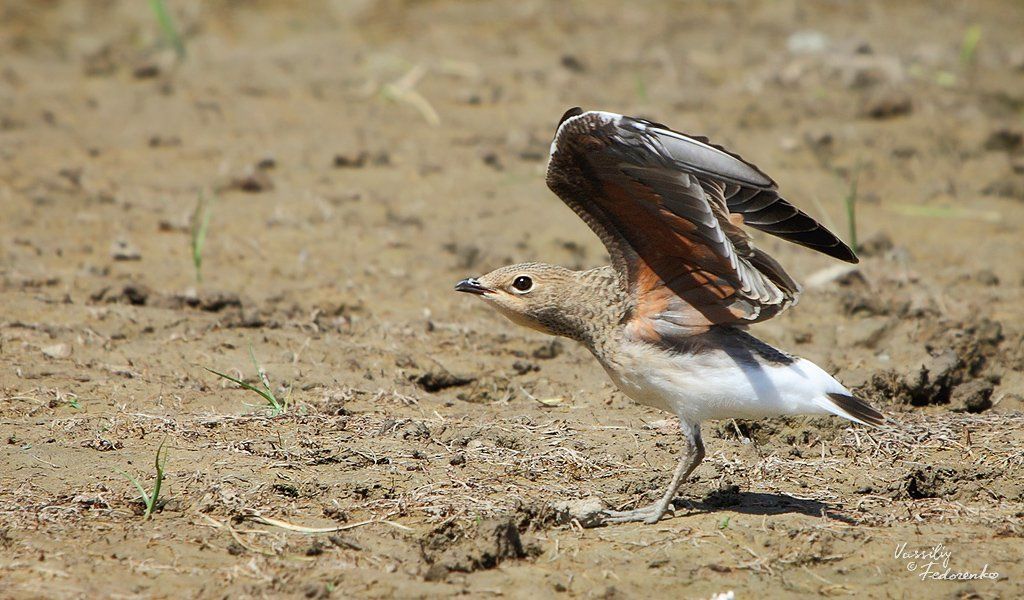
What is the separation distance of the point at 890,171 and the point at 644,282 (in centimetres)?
568

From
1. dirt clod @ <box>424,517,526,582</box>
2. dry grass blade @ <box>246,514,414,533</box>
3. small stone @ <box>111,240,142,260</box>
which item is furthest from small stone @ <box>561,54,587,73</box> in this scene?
dirt clod @ <box>424,517,526,582</box>

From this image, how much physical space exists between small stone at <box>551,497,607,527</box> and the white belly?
58 centimetres

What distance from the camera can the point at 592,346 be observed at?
556 centimetres

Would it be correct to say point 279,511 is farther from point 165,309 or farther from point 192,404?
point 165,309

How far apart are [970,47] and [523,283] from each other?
27.4 feet

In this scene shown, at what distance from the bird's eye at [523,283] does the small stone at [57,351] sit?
2507 mm

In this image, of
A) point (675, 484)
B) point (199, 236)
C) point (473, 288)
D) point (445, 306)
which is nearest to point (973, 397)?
point (675, 484)

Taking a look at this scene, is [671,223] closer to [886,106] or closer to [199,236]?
[199,236]

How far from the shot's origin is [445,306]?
764 centimetres

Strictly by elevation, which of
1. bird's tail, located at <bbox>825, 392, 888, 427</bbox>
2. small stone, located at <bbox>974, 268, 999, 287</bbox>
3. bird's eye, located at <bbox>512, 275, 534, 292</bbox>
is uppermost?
bird's eye, located at <bbox>512, 275, 534, 292</bbox>

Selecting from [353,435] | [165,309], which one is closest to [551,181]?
[353,435]

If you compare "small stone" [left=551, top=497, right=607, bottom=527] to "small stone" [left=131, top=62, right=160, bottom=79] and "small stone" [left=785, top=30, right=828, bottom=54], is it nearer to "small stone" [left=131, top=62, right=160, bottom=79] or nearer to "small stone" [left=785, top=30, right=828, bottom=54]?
"small stone" [left=131, top=62, right=160, bottom=79]

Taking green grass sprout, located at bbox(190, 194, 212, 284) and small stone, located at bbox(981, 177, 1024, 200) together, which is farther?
small stone, located at bbox(981, 177, 1024, 200)

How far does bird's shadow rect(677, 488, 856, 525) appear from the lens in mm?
5117
